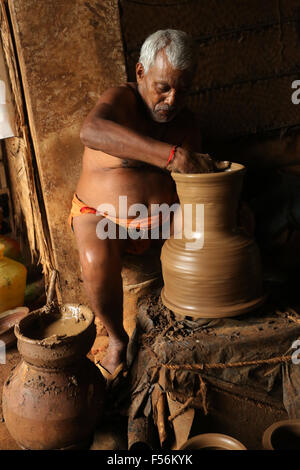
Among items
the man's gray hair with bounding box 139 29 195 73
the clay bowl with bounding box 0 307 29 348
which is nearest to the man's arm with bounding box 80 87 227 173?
the man's gray hair with bounding box 139 29 195 73

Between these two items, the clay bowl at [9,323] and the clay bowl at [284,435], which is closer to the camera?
the clay bowl at [284,435]

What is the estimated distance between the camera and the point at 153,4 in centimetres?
268

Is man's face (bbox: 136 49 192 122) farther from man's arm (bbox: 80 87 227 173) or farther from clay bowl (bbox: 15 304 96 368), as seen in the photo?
clay bowl (bbox: 15 304 96 368)

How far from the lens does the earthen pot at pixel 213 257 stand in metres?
1.94

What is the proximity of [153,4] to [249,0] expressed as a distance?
28.9 inches

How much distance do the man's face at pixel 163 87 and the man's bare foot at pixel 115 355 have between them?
4.44 ft

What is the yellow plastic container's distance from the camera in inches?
132

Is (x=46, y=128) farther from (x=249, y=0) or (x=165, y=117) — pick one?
(x=249, y=0)

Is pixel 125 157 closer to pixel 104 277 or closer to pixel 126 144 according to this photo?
pixel 126 144

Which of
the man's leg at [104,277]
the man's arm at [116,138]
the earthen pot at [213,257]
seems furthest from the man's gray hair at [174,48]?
the man's leg at [104,277]

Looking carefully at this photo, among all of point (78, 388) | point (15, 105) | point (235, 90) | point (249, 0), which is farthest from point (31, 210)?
point (249, 0)

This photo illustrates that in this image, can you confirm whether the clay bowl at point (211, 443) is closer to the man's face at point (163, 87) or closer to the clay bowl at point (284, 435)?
the clay bowl at point (284, 435)

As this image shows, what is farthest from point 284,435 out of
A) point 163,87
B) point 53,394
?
point 163,87

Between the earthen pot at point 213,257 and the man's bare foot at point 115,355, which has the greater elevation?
the earthen pot at point 213,257
